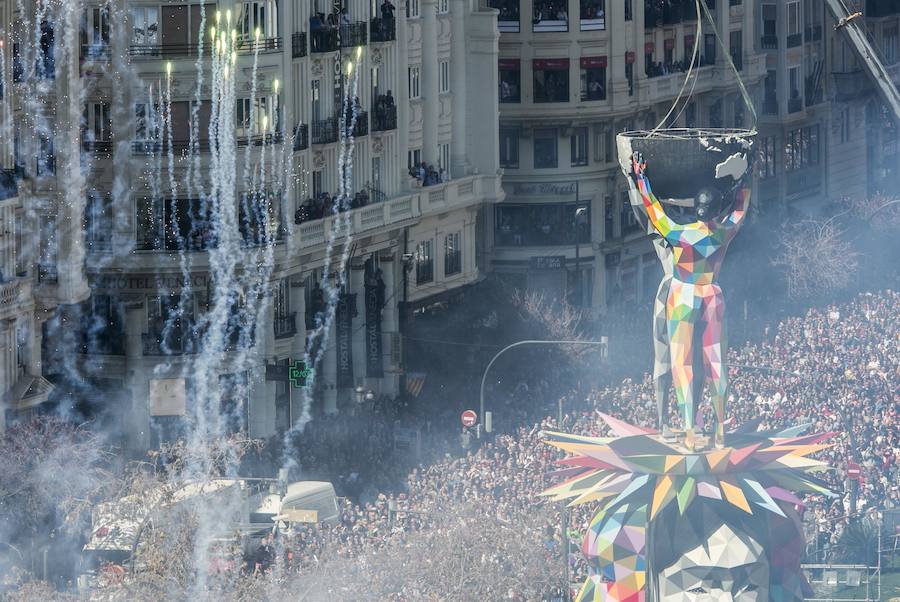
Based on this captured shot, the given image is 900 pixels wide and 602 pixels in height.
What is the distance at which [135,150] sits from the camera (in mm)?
101750

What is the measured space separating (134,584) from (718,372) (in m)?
15.7

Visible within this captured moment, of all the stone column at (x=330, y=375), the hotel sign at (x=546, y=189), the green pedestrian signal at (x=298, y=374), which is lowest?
the stone column at (x=330, y=375)

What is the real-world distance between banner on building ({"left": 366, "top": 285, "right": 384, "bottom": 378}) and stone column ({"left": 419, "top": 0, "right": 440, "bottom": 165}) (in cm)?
765

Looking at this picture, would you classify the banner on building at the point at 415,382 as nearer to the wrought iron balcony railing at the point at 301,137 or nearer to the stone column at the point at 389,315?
the stone column at the point at 389,315

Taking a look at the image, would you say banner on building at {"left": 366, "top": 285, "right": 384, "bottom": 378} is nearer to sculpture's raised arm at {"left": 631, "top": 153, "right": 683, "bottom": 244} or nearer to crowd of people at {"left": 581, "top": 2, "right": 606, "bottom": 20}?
crowd of people at {"left": 581, "top": 2, "right": 606, "bottom": 20}

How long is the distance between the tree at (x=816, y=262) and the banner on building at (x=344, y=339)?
23851mm

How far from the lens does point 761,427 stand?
94.6 m

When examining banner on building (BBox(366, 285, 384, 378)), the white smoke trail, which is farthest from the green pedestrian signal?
banner on building (BBox(366, 285, 384, 378))

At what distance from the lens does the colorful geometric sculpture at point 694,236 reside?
74812 mm

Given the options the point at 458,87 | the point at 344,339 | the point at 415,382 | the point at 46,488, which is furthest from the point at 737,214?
the point at 458,87

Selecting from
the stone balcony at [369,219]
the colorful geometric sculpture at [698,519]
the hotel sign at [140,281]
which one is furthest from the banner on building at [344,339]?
the colorful geometric sculpture at [698,519]

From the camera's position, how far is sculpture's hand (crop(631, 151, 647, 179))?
7531 cm

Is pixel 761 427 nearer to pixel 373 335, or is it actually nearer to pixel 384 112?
pixel 373 335

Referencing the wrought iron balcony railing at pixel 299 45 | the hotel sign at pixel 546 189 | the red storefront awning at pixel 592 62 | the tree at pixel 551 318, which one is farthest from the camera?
the red storefront awning at pixel 592 62
